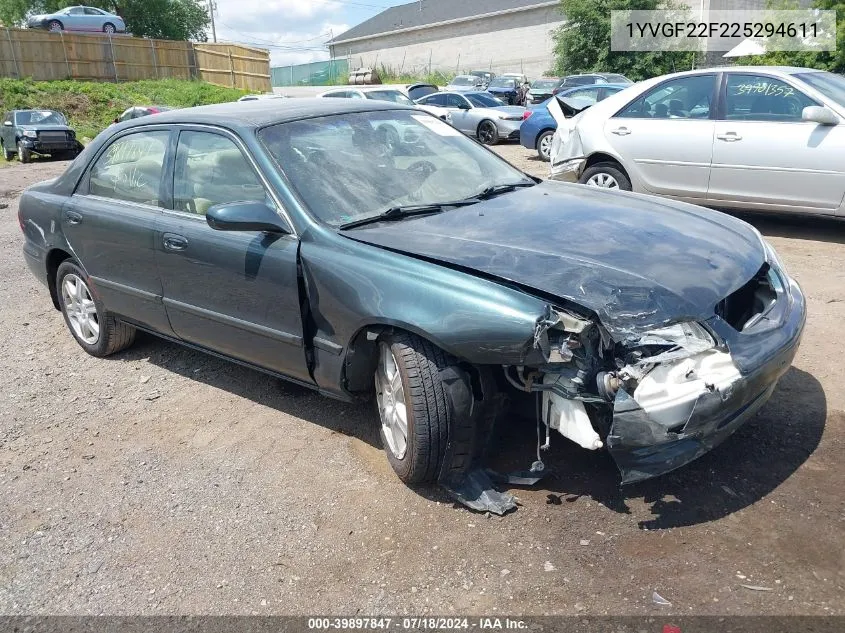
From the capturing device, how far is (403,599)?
8.73 ft

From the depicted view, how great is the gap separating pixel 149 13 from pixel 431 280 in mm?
52607

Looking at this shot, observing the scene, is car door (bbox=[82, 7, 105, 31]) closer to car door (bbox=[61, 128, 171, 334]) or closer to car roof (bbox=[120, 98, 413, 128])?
car door (bbox=[61, 128, 171, 334])

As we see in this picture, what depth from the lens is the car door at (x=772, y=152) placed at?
6.43 metres

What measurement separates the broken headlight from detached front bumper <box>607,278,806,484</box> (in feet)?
0.43

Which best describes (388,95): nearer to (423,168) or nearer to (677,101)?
(677,101)

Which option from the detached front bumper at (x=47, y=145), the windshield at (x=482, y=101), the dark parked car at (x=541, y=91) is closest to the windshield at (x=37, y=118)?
the detached front bumper at (x=47, y=145)

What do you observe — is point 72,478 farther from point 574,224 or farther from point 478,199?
point 574,224

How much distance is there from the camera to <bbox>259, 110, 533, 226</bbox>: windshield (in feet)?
11.8

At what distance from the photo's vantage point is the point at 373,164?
3.86 m

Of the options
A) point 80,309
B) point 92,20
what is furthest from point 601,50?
point 80,309

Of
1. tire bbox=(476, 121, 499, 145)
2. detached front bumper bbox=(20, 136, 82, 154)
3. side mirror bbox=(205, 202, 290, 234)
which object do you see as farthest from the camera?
detached front bumper bbox=(20, 136, 82, 154)

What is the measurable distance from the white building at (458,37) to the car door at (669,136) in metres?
37.9

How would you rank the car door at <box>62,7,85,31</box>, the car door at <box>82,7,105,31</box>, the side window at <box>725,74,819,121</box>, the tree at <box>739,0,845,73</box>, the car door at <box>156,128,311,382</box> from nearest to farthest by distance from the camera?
the car door at <box>156,128,311,382</box> → the side window at <box>725,74,819,121</box> → the tree at <box>739,0,845,73</box> → the car door at <box>62,7,85,31</box> → the car door at <box>82,7,105,31</box>

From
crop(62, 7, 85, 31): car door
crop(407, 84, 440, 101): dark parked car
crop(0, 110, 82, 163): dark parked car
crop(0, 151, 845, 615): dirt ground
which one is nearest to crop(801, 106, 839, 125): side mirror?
crop(0, 151, 845, 615): dirt ground
